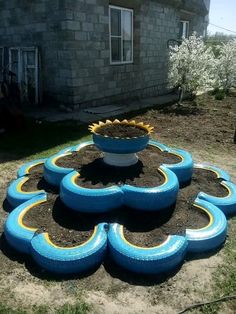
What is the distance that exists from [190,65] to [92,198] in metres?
8.09

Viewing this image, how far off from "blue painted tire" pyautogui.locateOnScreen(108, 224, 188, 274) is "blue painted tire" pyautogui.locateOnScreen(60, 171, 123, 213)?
0.47 metres

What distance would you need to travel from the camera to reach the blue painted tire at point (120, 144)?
4.06 metres

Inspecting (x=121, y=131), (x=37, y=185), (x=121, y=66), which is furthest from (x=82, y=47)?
(x=37, y=185)

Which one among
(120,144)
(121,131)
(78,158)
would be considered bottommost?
(78,158)

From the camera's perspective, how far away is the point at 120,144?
4.08 metres

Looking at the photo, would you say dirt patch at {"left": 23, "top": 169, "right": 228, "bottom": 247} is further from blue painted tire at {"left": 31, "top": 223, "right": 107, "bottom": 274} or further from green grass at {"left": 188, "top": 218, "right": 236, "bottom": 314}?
green grass at {"left": 188, "top": 218, "right": 236, "bottom": 314}

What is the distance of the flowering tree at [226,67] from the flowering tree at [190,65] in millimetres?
2443

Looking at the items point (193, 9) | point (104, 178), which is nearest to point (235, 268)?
point (104, 178)

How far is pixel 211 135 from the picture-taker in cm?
768

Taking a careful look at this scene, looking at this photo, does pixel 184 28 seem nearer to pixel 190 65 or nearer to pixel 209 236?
pixel 190 65

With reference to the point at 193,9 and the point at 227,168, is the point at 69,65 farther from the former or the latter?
the point at 193,9

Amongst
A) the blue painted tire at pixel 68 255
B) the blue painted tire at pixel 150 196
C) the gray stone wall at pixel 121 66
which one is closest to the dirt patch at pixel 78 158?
the blue painted tire at pixel 150 196

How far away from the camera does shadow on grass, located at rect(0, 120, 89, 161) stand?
252 inches

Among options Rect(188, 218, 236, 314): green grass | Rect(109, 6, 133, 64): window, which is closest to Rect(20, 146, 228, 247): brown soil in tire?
Rect(188, 218, 236, 314): green grass
